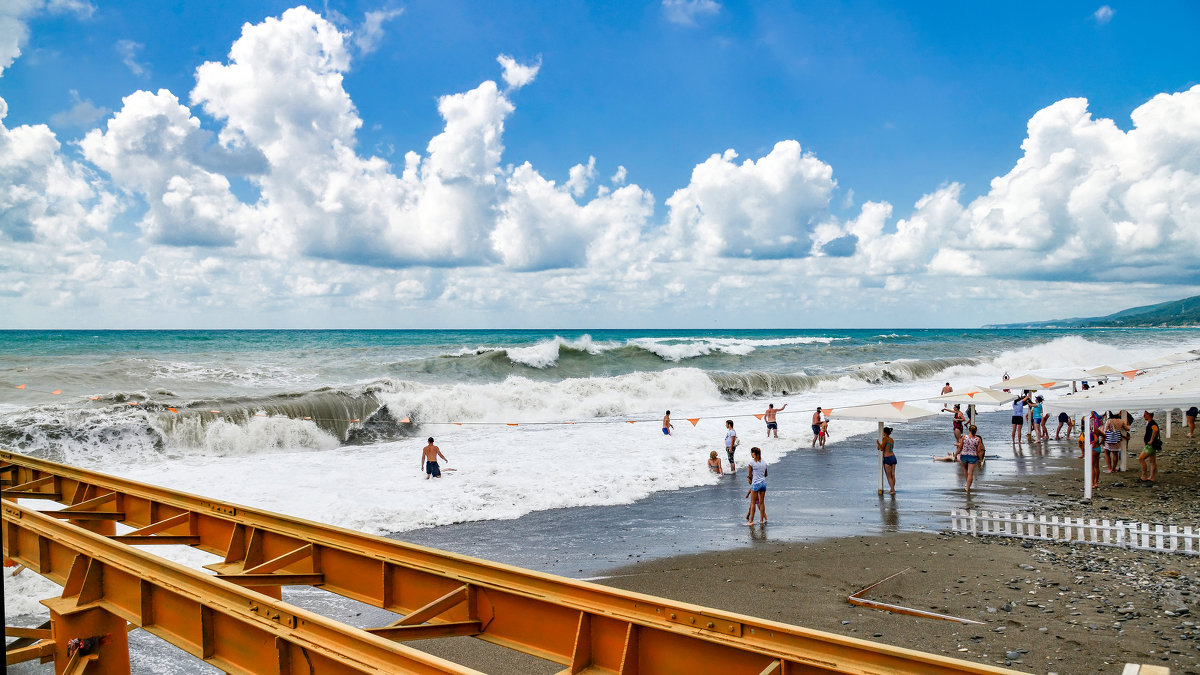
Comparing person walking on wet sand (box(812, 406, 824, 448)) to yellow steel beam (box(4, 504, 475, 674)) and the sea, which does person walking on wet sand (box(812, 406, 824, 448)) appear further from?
yellow steel beam (box(4, 504, 475, 674))

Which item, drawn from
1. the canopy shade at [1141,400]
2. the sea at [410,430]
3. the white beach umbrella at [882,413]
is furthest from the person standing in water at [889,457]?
the canopy shade at [1141,400]

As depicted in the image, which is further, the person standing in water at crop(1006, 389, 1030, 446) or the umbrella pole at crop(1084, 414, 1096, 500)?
the person standing in water at crop(1006, 389, 1030, 446)

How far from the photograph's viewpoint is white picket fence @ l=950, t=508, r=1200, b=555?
1139 cm

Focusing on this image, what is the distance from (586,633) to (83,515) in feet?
22.8

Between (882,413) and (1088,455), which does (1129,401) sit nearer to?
(1088,455)

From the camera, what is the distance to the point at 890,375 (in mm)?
50688

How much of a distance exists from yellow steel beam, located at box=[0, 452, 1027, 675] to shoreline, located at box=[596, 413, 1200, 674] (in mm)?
5076

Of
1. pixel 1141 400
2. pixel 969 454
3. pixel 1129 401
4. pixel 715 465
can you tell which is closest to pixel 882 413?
pixel 969 454

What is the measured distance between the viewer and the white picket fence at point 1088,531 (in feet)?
37.4

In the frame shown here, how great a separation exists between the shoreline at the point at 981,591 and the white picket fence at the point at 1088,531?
0.74 ft

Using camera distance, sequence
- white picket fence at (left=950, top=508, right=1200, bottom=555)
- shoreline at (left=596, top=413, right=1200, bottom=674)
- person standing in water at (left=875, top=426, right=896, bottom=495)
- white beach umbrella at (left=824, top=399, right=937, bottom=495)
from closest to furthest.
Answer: shoreline at (left=596, top=413, right=1200, bottom=674)
white picket fence at (left=950, top=508, right=1200, bottom=555)
person standing in water at (left=875, top=426, right=896, bottom=495)
white beach umbrella at (left=824, top=399, right=937, bottom=495)

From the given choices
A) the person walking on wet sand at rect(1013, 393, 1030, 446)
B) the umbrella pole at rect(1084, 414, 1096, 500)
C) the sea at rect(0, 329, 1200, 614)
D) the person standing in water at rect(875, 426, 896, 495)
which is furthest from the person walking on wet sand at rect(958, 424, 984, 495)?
the person walking on wet sand at rect(1013, 393, 1030, 446)

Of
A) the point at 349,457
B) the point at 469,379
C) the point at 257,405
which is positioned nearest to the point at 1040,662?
the point at 349,457

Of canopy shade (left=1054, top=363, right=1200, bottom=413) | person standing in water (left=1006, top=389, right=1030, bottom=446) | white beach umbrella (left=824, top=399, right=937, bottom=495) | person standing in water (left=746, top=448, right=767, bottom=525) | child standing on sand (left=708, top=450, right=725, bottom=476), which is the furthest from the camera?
person standing in water (left=1006, top=389, right=1030, bottom=446)
